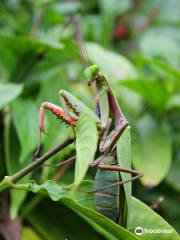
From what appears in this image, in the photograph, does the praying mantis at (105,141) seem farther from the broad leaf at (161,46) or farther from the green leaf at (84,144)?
the broad leaf at (161,46)

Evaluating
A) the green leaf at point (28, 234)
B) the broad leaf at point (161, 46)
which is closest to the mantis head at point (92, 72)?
the green leaf at point (28, 234)

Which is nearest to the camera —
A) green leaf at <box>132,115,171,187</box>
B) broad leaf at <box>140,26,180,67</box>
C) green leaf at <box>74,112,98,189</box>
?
green leaf at <box>74,112,98,189</box>

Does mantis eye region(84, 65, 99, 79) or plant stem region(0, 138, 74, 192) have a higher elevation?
mantis eye region(84, 65, 99, 79)

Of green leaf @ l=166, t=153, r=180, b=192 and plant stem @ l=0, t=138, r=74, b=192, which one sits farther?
green leaf @ l=166, t=153, r=180, b=192

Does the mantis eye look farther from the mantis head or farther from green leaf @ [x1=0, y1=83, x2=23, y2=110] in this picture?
green leaf @ [x1=0, y1=83, x2=23, y2=110]

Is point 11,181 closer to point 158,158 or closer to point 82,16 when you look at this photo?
point 158,158

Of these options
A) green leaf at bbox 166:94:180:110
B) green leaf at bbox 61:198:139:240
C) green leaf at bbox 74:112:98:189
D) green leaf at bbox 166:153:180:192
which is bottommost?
green leaf at bbox 166:153:180:192

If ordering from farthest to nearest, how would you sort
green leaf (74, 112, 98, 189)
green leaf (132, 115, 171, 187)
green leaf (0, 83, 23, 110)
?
green leaf (132, 115, 171, 187)
green leaf (0, 83, 23, 110)
green leaf (74, 112, 98, 189)

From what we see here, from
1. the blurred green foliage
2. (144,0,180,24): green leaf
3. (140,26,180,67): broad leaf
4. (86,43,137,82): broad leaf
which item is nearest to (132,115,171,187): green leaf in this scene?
the blurred green foliage
